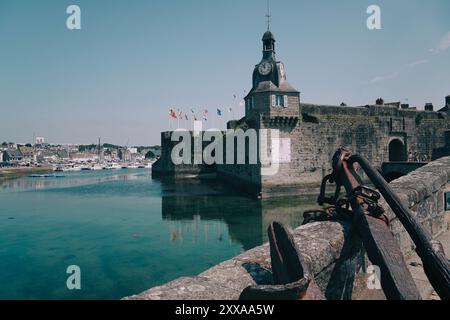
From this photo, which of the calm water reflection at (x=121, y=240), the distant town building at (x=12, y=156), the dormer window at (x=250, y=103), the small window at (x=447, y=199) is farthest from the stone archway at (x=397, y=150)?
the distant town building at (x=12, y=156)

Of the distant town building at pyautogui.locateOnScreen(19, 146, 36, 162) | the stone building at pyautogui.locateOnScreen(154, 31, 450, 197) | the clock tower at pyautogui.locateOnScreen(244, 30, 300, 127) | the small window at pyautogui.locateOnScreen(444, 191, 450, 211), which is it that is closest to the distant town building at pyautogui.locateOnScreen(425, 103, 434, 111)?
the stone building at pyautogui.locateOnScreen(154, 31, 450, 197)

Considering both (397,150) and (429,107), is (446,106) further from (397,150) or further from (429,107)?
(397,150)

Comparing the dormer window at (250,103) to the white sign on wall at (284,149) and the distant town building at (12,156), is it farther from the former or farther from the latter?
the distant town building at (12,156)

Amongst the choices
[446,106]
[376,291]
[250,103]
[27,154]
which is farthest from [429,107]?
[27,154]

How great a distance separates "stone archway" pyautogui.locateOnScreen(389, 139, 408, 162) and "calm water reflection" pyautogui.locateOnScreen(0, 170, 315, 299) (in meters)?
14.8

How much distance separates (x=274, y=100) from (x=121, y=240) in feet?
60.4

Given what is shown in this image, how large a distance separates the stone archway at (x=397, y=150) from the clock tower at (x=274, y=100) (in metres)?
14.0

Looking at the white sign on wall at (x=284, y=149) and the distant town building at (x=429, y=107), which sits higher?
the distant town building at (x=429, y=107)

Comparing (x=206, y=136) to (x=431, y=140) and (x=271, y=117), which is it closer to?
(x=271, y=117)

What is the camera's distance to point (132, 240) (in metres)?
15.4

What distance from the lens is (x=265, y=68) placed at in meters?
31.2

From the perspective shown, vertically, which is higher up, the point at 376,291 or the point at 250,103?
the point at 250,103

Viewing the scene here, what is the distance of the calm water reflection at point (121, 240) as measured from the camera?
10.5 metres
